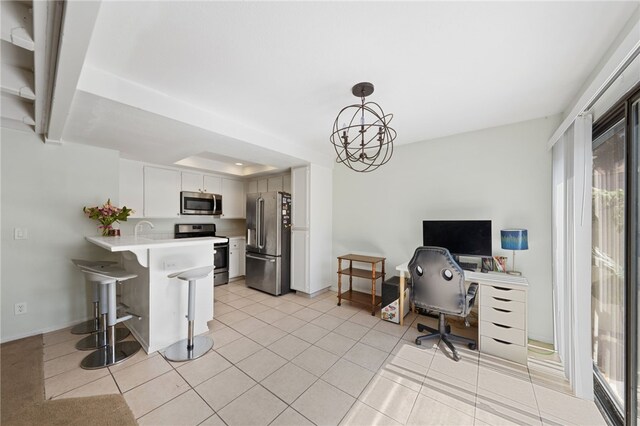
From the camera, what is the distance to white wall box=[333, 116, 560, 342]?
261cm

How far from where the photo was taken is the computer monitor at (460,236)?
271cm

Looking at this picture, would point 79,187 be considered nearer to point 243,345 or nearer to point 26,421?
point 26,421

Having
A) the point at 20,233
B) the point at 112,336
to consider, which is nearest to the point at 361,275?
the point at 112,336

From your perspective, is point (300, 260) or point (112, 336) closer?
point (112, 336)

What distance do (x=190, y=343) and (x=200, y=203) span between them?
285cm

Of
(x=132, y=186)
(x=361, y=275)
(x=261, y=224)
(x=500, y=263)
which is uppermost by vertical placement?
(x=132, y=186)

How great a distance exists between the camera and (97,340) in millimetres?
2514

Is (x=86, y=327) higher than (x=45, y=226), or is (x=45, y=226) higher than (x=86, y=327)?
(x=45, y=226)

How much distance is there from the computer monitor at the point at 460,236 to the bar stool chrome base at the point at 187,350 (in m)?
2.81

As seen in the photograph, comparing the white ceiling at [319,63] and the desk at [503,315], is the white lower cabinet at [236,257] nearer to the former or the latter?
the white ceiling at [319,63]

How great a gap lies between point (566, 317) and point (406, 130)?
240 cm

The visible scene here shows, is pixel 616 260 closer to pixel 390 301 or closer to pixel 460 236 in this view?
pixel 460 236

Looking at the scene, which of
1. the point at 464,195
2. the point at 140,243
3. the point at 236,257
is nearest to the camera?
the point at 140,243

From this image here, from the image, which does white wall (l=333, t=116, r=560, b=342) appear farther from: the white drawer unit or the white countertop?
the white countertop
